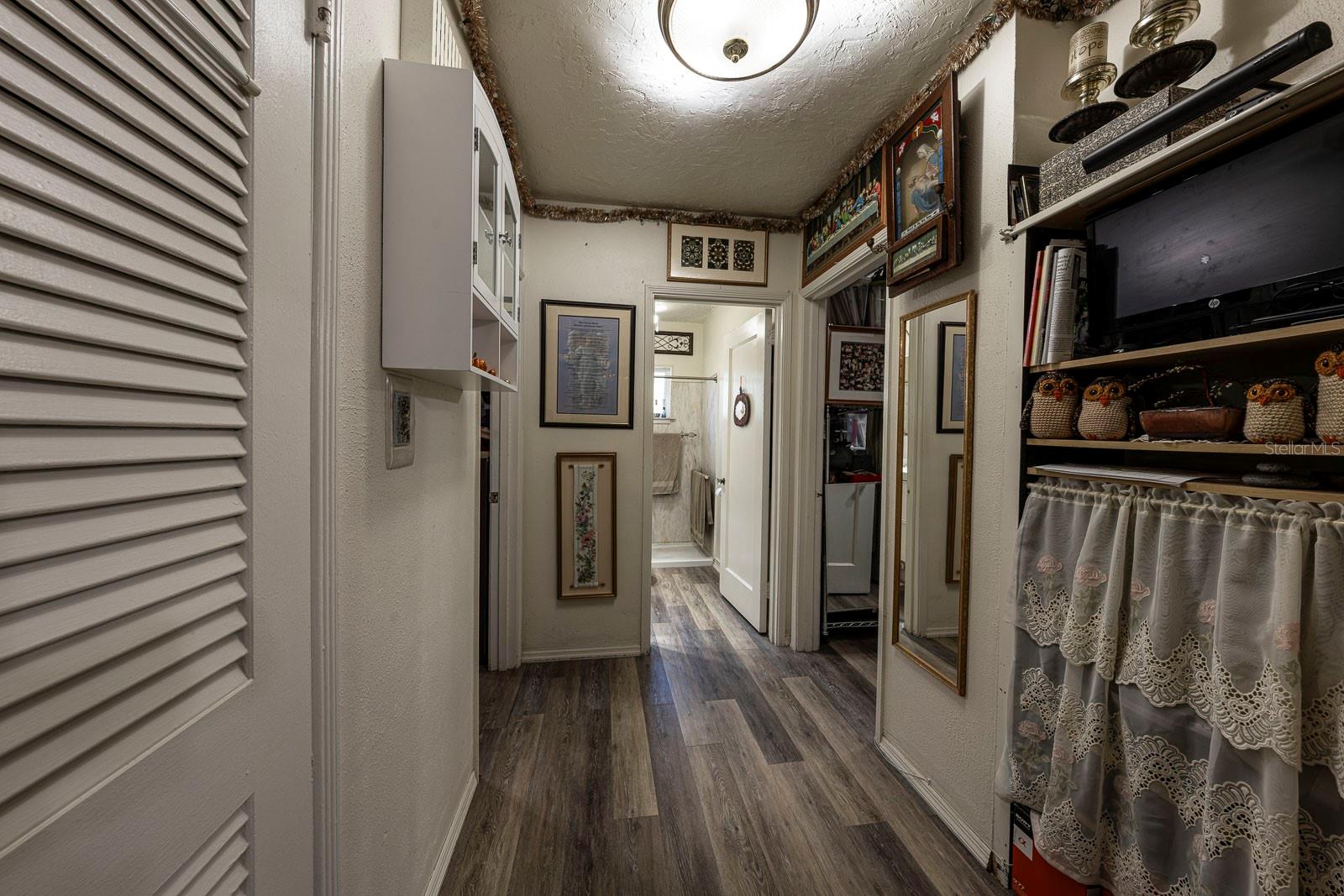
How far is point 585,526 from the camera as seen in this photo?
9.32 ft

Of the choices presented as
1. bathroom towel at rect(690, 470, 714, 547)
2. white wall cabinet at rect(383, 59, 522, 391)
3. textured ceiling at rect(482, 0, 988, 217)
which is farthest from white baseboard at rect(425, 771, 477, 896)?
bathroom towel at rect(690, 470, 714, 547)

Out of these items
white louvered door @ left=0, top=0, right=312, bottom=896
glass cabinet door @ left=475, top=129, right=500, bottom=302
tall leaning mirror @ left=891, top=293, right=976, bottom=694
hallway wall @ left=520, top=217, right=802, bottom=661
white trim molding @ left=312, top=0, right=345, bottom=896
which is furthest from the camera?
hallway wall @ left=520, top=217, right=802, bottom=661

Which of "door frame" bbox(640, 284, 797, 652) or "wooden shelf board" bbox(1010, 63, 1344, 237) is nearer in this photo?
"wooden shelf board" bbox(1010, 63, 1344, 237)

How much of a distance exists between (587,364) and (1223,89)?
2399 millimetres

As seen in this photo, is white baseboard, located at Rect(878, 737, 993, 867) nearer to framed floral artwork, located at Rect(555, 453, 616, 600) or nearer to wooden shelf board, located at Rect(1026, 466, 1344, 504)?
wooden shelf board, located at Rect(1026, 466, 1344, 504)

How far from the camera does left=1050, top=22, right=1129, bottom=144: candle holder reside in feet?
4.04

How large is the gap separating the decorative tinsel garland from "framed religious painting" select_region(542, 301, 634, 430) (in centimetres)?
49

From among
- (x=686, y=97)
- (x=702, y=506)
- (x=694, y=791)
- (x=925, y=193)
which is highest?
(x=686, y=97)

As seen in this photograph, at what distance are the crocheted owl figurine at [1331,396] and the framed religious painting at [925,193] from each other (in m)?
0.90

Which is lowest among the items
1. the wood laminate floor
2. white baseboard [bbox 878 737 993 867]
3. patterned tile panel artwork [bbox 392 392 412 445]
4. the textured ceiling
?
the wood laminate floor

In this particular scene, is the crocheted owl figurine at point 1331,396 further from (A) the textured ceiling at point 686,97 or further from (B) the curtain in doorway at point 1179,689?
(A) the textured ceiling at point 686,97

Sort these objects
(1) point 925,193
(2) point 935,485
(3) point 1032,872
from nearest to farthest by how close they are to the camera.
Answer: (3) point 1032,872 → (1) point 925,193 → (2) point 935,485

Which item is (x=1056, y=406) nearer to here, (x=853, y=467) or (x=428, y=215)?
(x=428, y=215)

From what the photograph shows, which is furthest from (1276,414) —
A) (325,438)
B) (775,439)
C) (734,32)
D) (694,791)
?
(775,439)
